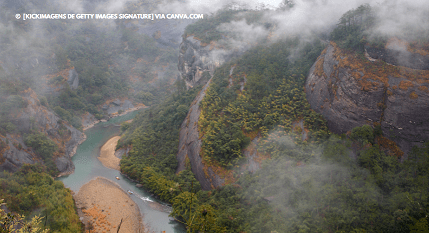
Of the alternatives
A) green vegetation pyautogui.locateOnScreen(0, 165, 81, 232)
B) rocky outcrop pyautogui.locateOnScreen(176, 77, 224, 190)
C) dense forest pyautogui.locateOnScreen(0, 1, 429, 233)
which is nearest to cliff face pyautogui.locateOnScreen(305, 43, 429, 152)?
dense forest pyautogui.locateOnScreen(0, 1, 429, 233)

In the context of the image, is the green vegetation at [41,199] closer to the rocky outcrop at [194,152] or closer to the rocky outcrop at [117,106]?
the rocky outcrop at [194,152]

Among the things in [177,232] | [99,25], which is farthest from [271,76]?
[99,25]

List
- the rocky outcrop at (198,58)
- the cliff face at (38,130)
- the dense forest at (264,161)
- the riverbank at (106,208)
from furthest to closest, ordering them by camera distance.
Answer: the rocky outcrop at (198,58), the cliff face at (38,130), the riverbank at (106,208), the dense forest at (264,161)

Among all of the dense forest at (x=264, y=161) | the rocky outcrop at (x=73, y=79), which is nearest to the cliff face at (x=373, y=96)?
the dense forest at (x=264, y=161)

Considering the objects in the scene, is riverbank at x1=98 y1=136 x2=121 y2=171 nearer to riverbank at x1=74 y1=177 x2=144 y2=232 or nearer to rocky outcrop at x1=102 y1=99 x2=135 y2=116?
riverbank at x1=74 y1=177 x2=144 y2=232

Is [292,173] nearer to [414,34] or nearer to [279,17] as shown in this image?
[414,34]

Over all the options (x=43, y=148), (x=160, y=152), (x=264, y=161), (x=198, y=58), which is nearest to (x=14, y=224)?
(x=264, y=161)
